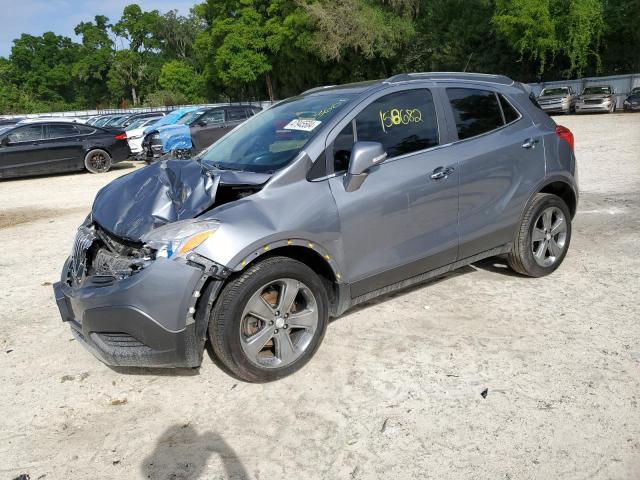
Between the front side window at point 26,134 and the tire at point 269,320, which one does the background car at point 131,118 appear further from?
the tire at point 269,320

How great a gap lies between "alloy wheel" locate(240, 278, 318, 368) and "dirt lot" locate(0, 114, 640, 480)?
Result: 19cm

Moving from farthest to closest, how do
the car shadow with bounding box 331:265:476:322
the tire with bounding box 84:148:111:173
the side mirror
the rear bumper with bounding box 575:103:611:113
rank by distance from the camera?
the rear bumper with bounding box 575:103:611:113, the tire with bounding box 84:148:111:173, the car shadow with bounding box 331:265:476:322, the side mirror

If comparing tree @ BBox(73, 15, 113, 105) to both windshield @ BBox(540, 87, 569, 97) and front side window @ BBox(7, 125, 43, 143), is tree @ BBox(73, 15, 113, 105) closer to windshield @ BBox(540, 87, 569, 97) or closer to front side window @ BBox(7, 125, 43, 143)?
windshield @ BBox(540, 87, 569, 97)

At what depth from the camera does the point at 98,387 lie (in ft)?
12.4

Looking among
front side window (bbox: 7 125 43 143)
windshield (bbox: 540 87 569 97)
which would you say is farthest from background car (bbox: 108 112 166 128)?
windshield (bbox: 540 87 569 97)

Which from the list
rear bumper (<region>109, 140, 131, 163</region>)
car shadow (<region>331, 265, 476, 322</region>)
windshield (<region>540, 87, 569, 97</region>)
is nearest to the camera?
car shadow (<region>331, 265, 476, 322</region>)

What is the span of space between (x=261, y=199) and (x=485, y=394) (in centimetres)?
180

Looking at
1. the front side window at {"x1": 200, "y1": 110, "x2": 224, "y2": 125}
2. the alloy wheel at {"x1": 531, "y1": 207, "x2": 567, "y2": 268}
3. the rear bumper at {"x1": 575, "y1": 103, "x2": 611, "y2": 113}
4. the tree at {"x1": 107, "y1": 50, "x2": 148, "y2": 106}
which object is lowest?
the alloy wheel at {"x1": 531, "y1": 207, "x2": 567, "y2": 268}

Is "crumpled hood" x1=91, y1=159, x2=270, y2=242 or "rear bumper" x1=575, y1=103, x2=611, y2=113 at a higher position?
"crumpled hood" x1=91, y1=159, x2=270, y2=242

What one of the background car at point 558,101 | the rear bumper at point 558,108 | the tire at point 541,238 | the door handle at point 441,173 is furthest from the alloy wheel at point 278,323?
the rear bumper at point 558,108

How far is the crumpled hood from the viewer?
3.57 meters

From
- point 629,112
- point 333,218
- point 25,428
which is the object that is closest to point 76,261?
point 25,428

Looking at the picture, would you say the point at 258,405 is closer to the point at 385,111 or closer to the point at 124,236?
the point at 124,236

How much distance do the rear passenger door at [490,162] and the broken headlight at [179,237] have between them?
209 centimetres
